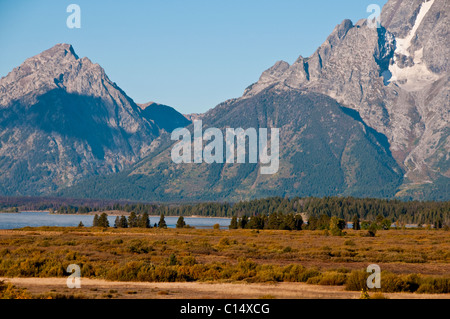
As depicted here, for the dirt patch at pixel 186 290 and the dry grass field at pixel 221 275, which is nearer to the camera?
the dirt patch at pixel 186 290

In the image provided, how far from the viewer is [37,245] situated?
257 ft

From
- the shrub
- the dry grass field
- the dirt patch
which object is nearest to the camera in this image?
the dirt patch

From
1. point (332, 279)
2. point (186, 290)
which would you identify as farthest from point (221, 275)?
point (332, 279)

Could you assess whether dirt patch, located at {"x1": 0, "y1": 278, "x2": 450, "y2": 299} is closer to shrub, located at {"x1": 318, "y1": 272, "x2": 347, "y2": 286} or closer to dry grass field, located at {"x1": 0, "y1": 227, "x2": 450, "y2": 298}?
dry grass field, located at {"x1": 0, "y1": 227, "x2": 450, "y2": 298}

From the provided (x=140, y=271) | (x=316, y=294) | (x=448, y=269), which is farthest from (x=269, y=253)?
(x=316, y=294)

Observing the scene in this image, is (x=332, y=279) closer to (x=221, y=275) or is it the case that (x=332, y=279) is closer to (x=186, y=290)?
(x=221, y=275)

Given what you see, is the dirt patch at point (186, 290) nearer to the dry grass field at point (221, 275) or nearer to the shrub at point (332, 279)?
the dry grass field at point (221, 275)

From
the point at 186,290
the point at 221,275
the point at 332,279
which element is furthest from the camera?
the point at 221,275

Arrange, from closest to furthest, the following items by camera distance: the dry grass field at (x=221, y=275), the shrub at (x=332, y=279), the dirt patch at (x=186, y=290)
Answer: the dirt patch at (x=186, y=290) < the dry grass field at (x=221, y=275) < the shrub at (x=332, y=279)

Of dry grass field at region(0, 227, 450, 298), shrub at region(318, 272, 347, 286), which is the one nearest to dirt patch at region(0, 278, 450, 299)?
dry grass field at region(0, 227, 450, 298)

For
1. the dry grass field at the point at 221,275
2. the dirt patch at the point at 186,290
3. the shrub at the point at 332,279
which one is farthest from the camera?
the shrub at the point at 332,279

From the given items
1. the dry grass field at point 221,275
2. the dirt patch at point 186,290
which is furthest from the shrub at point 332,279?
the dirt patch at point 186,290
